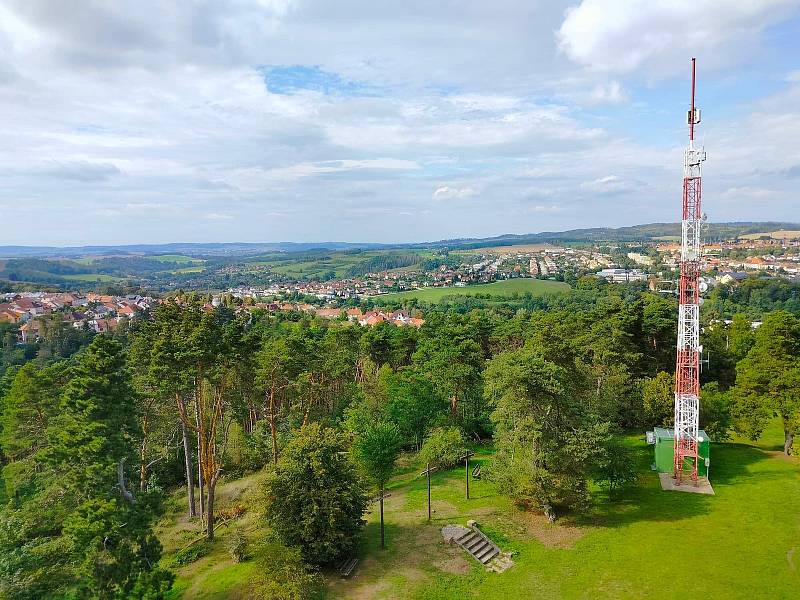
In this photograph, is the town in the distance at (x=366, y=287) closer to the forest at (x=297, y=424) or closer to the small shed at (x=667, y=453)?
the forest at (x=297, y=424)

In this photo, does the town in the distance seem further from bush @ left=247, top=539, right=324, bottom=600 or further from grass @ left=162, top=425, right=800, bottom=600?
bush @ left=247, top=539, right=324, bottom=600

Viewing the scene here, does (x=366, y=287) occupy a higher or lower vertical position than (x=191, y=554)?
lower

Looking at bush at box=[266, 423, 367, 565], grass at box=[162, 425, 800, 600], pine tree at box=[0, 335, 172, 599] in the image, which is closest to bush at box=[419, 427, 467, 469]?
grass at box=[162, 425, 800, 600]

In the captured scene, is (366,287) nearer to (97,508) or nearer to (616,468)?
(616,468)

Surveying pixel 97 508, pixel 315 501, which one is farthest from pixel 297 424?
pixel 97 508

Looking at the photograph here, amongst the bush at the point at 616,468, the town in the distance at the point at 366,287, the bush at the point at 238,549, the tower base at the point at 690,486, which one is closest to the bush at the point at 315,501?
the bush at the point at 238,549
